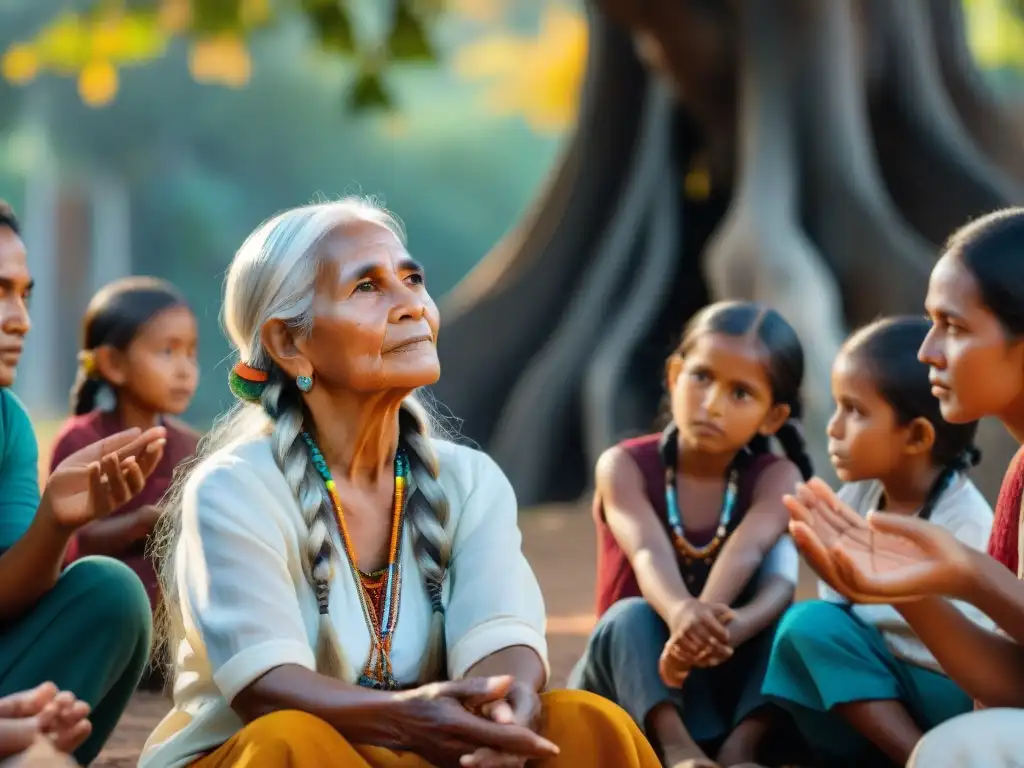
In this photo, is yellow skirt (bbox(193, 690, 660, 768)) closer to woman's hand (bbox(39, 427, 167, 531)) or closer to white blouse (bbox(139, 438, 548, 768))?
white blouse (bbox(139, 438, 548, 768))

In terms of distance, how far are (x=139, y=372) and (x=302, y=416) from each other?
7.03 feet

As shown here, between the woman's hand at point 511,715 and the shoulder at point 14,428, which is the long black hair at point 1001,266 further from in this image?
the shoulder at point 14,428

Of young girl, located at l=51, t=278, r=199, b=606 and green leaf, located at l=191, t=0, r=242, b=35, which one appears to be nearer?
young girl, located at l=51, t=278, r=199, b=606

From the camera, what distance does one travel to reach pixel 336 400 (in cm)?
307

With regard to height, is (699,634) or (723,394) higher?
(723,394)

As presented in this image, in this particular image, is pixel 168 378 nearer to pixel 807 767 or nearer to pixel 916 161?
pixel 807 767

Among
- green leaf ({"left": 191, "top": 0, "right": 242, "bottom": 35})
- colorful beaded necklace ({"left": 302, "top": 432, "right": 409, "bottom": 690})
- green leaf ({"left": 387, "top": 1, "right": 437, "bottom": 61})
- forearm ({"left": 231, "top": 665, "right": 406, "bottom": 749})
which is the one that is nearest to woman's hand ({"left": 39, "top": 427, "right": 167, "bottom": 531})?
colorful beaded necklace ({"left": 302, "top": 432, "right": 409, "bottom": 690})

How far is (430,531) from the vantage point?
9.95ft

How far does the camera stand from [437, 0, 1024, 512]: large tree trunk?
8773mm

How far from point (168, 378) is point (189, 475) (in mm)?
2041

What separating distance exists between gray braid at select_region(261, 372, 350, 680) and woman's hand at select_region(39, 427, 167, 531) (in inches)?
12.0

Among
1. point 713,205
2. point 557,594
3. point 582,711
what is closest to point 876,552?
point 582,711

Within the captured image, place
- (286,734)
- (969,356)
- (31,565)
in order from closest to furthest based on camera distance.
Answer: (286,734) → (969,356) → (31,565)

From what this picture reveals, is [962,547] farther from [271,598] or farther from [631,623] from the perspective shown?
[631,623]
